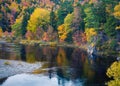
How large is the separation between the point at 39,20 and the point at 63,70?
68.0 meters

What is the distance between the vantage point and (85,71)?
5894 cm

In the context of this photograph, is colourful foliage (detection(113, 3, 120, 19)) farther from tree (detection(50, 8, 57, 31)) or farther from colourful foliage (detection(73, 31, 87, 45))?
tree (detection(50, 8, 57, 31))

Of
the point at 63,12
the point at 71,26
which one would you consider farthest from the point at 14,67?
the point at 63,12

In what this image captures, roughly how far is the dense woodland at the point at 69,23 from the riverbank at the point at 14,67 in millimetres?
21935

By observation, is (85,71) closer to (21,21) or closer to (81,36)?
(81,36)

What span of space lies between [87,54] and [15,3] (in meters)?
103

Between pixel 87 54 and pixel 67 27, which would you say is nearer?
pixel 87 54

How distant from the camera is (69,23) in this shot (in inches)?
4294

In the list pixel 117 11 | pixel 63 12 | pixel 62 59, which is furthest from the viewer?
pixel 63 12

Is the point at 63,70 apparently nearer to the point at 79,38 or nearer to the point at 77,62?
the point at 77,62

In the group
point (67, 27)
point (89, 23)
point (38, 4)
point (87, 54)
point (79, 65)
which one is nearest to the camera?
point (79, 65)

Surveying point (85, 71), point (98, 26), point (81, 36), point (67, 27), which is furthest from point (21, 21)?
point (85, 71)

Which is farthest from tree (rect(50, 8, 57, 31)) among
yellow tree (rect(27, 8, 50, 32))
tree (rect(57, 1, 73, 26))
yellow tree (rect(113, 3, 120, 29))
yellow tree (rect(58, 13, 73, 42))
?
yellow tree (rect(113, 3, 120, 29))

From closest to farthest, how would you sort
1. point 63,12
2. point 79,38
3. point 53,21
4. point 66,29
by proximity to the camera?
point 79,38 → point 66,29 → point 63,12 → point 53,21
